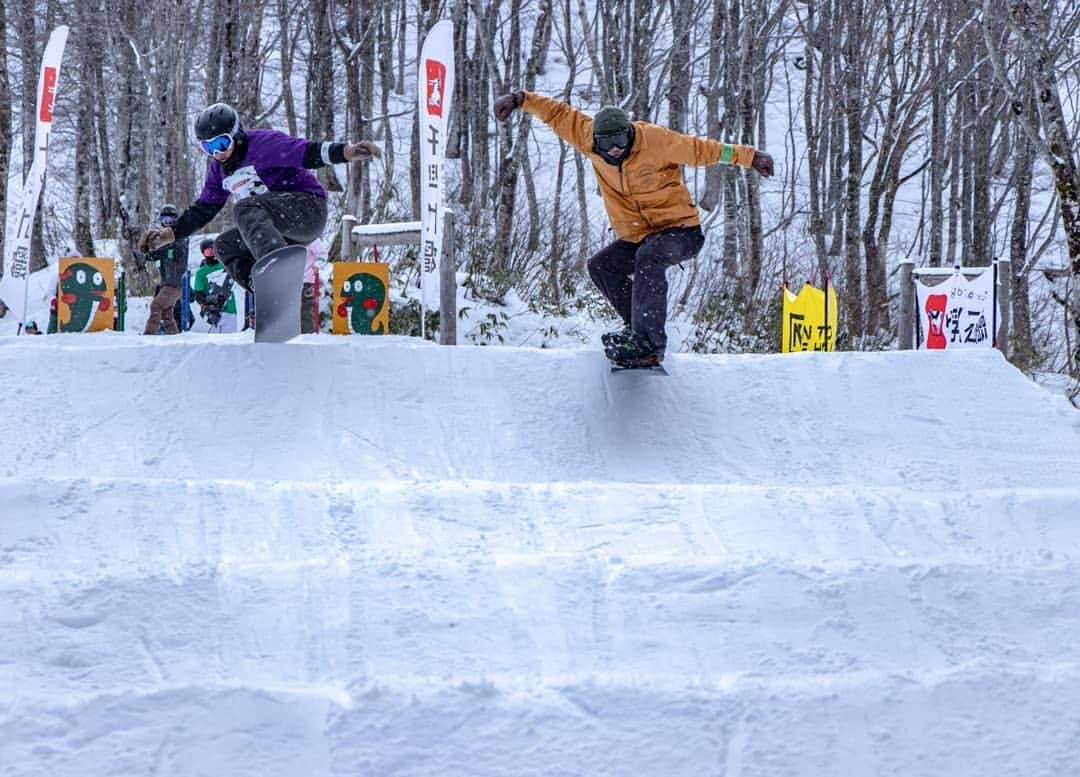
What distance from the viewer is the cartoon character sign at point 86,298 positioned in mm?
9328

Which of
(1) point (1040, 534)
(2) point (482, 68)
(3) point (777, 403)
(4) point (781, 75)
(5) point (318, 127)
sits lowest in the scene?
(1) point (1040, 534)

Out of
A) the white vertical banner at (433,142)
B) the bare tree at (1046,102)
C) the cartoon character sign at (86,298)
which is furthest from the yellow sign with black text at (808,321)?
the cartoon character sign at (86,298)

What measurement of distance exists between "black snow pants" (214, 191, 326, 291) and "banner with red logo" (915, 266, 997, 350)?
518 centimetres

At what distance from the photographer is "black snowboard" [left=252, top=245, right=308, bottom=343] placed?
5492 millimetres

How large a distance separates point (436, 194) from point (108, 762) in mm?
6545

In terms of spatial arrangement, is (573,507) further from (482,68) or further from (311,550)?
(482,68)

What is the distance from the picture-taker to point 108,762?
2.21m

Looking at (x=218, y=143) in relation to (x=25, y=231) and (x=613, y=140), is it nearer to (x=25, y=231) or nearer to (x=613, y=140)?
(x=613, y=140)

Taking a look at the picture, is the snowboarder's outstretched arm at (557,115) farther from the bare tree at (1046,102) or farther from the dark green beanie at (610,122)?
the bare tree at (1046,102)

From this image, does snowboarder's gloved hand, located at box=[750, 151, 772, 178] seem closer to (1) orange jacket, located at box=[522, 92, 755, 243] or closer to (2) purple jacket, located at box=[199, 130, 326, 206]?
(1) orange jacket, located at box=[522, 92, 755, 243]

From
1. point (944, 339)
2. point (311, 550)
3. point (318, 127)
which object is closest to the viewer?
point (311, 550)

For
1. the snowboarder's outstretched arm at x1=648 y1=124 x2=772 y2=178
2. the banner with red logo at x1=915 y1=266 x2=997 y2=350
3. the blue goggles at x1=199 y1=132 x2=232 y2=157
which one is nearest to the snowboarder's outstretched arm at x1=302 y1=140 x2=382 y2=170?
the blue goggles at x1=199 y1=132 x2=232 y2=157

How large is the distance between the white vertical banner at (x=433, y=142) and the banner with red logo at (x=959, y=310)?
3.93 m

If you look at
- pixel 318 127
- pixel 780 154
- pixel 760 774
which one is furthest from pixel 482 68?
pixel 760 774
